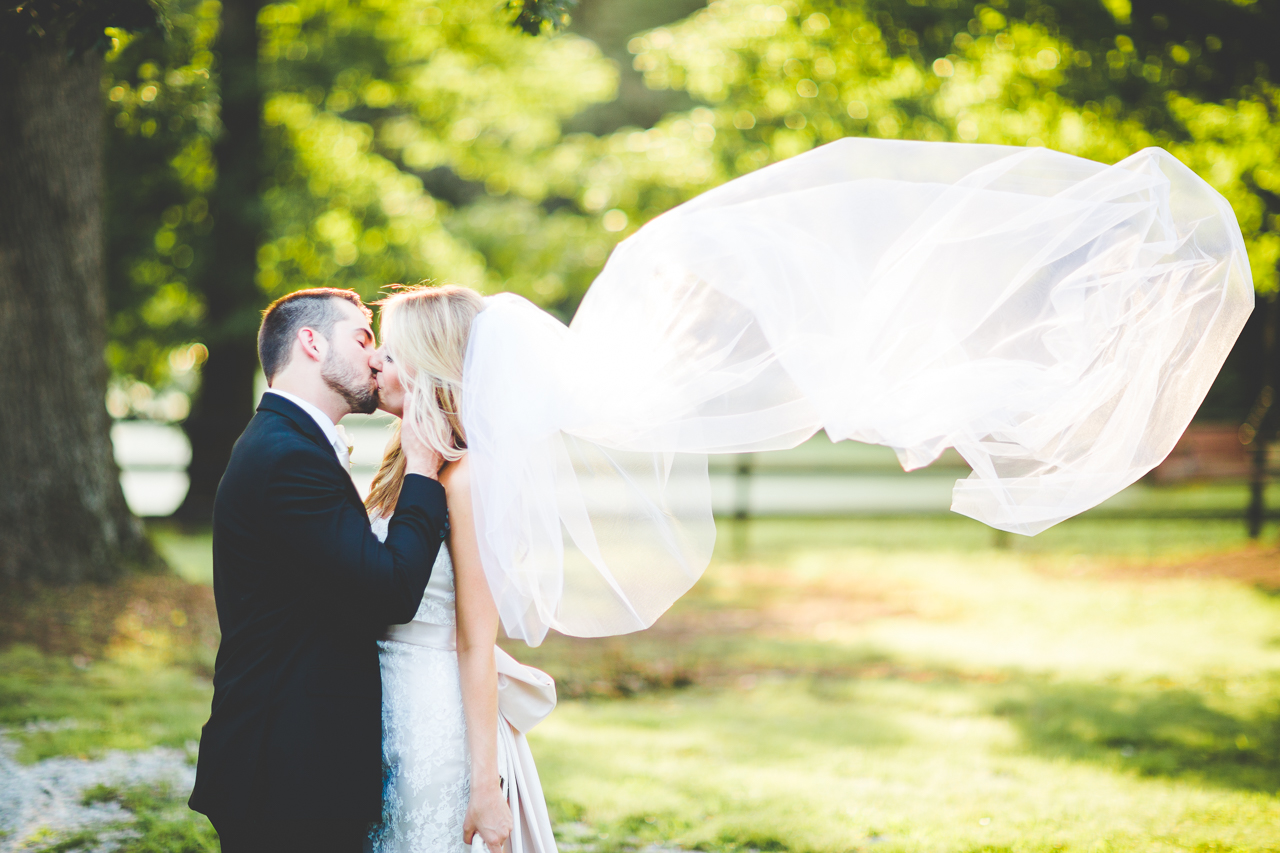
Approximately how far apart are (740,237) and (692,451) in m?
0.72

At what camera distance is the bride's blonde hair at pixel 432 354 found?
106 inches

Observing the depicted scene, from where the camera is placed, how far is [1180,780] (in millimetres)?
5070

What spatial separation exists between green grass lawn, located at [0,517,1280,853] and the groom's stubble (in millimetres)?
2417

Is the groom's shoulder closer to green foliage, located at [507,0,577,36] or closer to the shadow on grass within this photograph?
green foliage, located at [507,0,577,36]

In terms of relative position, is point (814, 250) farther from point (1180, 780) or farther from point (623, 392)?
point (1180, 780)

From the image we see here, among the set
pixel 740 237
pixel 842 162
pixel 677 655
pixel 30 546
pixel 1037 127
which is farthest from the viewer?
pixel 1037 127

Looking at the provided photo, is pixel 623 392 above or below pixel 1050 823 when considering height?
above

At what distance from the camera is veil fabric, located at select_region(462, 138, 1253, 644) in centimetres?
283

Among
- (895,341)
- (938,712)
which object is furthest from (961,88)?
(895,341)

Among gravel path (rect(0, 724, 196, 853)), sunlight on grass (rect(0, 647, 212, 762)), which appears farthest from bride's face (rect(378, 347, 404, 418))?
sunlight on grass (rect(0, 647, 212, 762))

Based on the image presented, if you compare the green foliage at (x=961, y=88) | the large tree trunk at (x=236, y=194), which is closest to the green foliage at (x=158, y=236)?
the large tree trunk at (x=236, y=194)

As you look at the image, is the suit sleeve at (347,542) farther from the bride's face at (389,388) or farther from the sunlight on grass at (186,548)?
the sunlight on grass at (186,548)

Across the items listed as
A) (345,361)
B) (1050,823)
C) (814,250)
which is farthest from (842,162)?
(1050,823)

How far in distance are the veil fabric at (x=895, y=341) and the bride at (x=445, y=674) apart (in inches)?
8.9
